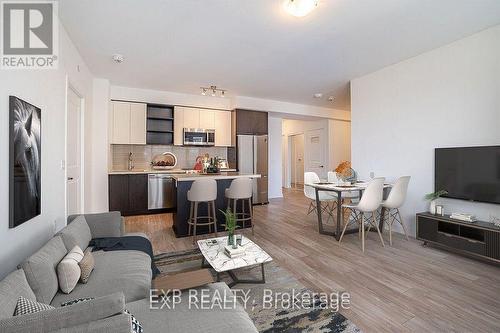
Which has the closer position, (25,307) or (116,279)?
(25,307)

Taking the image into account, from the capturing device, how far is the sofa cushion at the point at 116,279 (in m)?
1.51

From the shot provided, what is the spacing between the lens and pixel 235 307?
1.38 meters

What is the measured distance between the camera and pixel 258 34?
3.01 m

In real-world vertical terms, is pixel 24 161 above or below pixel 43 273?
above

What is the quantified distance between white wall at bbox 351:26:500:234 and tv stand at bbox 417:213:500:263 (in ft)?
1.24

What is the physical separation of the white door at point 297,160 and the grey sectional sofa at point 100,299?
25.5 feet

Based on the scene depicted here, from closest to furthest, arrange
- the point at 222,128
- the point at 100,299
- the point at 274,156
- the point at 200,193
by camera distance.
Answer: the point at 100,299, the point at 200,193, the point at 222,128, the point at 274,156

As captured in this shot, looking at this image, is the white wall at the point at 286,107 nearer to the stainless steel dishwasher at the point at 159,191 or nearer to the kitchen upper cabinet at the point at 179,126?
the kitchen upper cabinet at the point at 179,126

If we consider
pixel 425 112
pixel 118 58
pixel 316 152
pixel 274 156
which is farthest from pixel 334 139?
pixel 118 58

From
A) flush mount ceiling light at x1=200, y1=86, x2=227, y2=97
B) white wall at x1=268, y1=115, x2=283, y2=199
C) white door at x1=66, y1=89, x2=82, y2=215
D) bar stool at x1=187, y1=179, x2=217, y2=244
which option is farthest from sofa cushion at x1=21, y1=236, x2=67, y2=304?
white wall at x1=268, y1=115, x2=283, y2=199

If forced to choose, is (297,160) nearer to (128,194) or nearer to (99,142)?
(128,194)

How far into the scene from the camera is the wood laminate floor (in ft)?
6.00

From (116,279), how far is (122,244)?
27.6 inches

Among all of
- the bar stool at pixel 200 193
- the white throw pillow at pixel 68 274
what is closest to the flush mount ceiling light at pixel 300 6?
the bar stool at pixel 200 193
